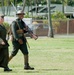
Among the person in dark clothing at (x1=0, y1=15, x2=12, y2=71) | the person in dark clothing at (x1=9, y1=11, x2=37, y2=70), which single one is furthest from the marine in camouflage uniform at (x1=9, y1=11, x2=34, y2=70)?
the person in dark clothing at (x1=0, y1=15, x2=12, y2=71)

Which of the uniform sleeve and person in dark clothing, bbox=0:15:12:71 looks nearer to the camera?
person in dark clothing, bbox=0:15:12:71

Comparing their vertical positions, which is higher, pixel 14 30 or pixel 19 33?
pixel 14 30

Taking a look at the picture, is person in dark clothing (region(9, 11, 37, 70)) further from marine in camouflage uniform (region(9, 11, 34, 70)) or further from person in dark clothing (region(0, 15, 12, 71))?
person in dark clothing (region(0, 15, 12, 71))

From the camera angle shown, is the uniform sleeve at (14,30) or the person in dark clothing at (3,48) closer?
the person in dark clothing at (3,48)

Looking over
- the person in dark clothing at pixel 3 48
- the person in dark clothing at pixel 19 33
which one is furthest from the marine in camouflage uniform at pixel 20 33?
the person in dark clothing at pixel 3 48

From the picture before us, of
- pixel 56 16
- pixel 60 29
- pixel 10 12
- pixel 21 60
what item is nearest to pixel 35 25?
pixel 60 29

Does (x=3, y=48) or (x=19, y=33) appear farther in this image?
(x=19, y=33)

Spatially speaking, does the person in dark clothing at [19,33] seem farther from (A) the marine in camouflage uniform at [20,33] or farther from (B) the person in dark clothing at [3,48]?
(B) the person in dark clothing at [3,48]

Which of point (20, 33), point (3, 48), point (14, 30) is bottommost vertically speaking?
point (3, 48)

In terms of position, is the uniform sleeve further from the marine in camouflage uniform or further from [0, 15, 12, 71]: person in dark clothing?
[0, 15, 12, 71]: person in dark clothing

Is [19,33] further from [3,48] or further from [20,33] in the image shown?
[3,48]

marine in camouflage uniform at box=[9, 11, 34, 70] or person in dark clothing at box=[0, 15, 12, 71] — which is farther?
marine in camouflage uniform at box=[9, 11, 34, 70]

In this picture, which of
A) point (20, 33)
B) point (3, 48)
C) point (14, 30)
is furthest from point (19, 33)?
point (3, 48)

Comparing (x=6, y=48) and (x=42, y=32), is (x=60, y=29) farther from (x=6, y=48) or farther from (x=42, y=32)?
(x=6, y=48)
